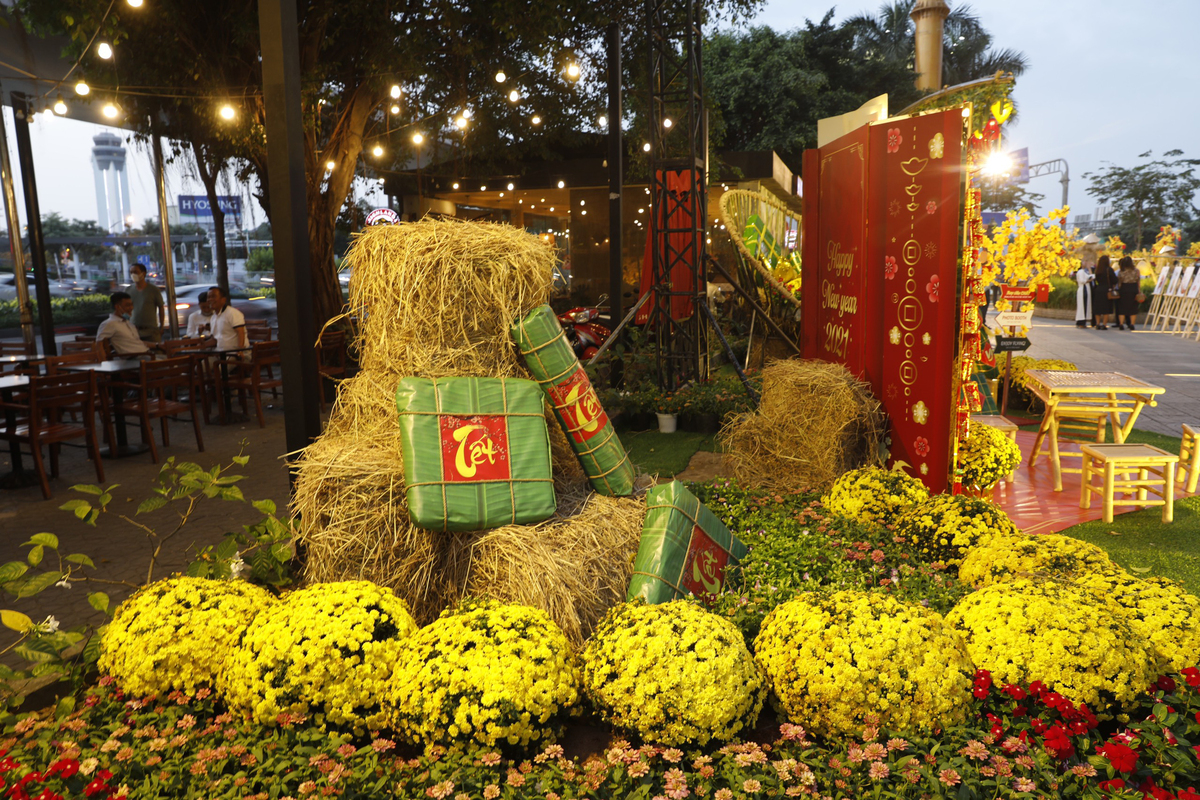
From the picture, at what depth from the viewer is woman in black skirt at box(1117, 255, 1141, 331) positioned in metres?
17.8

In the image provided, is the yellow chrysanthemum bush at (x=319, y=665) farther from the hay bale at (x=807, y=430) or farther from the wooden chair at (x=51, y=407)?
the wooden chair at (x=51, y=407)

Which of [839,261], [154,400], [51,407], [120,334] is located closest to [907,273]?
[839,261]

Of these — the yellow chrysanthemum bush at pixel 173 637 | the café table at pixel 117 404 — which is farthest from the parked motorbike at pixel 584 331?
the yellow chrysanthemum bush at pixel 173 637

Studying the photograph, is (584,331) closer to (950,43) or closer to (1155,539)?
(1155,539)

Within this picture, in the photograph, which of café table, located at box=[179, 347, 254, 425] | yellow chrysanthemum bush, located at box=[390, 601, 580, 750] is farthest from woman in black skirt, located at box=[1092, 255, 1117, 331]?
yellow chrysanthemum bush, located at box=[390, 601, 580, 750]

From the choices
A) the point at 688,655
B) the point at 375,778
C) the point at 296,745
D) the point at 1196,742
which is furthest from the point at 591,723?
the point at 1196,742

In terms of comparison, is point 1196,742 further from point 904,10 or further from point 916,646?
point 904,10

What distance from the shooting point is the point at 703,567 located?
320 centimetres

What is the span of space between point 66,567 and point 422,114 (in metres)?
10.2

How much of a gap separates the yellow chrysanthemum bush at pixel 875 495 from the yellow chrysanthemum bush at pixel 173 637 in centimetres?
287

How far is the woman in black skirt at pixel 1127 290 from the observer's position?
17844 millimetres

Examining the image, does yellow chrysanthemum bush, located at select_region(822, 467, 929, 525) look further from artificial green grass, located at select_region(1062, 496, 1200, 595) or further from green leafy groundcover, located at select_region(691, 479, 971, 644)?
artificial green grass, located at select_region(1062, 496, 1200, 595)

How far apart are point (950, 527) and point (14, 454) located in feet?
21.4

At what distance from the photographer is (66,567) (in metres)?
4.15
